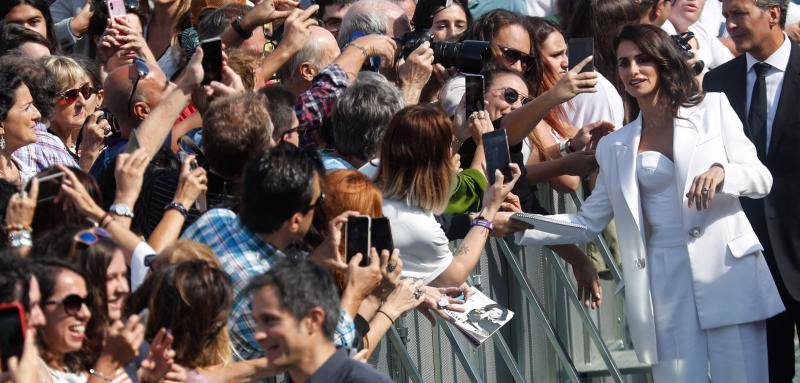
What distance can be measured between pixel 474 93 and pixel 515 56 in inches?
32.0

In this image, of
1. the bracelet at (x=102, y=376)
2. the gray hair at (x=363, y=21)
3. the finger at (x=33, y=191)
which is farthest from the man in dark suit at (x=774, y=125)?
the bracelet at (x=102, y=376)

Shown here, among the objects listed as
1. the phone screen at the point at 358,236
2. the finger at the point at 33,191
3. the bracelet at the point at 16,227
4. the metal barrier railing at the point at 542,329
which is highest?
the finger at the point at 33,191

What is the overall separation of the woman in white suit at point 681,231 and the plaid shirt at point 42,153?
2.04 metres

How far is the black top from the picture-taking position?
4199 millimetres

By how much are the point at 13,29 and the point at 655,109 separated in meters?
3.20

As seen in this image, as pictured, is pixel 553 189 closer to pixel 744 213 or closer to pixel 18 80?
pixel 744 213

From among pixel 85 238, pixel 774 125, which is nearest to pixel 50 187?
pixel 85 238

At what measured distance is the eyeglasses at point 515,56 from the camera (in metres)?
7.09

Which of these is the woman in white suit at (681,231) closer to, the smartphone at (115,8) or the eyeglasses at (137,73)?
the eyeglasses at (137,73)

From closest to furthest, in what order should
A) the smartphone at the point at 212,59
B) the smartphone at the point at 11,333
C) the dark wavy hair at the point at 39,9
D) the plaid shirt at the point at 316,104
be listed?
the smartphone at the point at 11,333
the smartphone at the point at 212,59
the plaid shirt at the point at 316,104
the dark wavy hair at the point at 39,9

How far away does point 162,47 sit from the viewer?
7727 mm

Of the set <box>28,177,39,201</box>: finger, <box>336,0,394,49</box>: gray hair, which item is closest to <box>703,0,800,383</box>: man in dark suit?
<box>336,0,394,49</box>: gray hair

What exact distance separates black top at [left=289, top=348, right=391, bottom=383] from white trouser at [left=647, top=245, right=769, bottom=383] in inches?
95.9

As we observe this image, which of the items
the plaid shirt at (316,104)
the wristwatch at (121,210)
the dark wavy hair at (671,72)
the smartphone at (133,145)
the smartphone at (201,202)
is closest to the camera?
the wristwatch at (121,210)
